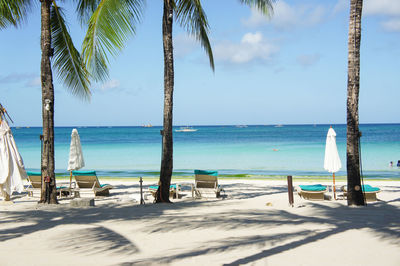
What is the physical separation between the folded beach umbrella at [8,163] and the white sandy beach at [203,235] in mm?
877

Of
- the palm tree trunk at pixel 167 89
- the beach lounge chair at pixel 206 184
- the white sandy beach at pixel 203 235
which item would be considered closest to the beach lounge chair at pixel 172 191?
the beach lounge chair at pixel 206 184

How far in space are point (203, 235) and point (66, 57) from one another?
6.05 m

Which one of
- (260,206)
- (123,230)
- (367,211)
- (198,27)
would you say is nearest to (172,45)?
(198,27)

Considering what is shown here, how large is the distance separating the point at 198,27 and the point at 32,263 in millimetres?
6233

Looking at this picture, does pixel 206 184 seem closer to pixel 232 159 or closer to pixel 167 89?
pixel 167 89

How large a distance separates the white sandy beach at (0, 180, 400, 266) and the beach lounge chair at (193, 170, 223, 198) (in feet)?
5.93

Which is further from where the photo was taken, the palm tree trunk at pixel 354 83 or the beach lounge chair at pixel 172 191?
the beach lounge chair at pixel 172 191

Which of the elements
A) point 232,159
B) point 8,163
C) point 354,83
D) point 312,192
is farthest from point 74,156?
point 232,159

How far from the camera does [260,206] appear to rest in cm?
796

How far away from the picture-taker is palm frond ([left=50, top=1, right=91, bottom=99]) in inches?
364

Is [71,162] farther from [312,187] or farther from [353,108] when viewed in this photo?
[353,108]

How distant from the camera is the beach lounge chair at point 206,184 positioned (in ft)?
32.5

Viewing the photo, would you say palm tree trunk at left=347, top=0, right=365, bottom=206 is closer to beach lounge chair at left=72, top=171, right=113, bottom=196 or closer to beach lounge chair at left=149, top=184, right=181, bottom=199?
beach lounge chair at left=149, top=184, right=181, bottom=199

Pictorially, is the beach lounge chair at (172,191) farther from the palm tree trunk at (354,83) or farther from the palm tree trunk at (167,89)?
the palm tree trunk at (354,83)
